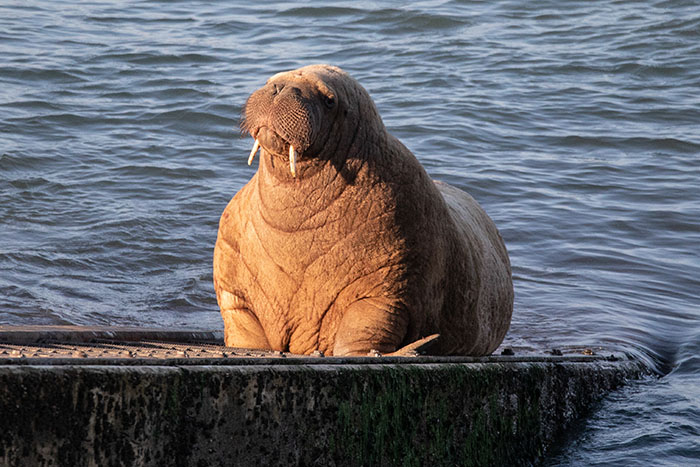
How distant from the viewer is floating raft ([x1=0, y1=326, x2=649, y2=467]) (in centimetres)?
262

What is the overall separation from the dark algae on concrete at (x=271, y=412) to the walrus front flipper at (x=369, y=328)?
555 mm

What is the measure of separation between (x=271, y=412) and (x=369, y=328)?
147 centimetres

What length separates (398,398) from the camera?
3551mm

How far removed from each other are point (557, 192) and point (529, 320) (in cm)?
401

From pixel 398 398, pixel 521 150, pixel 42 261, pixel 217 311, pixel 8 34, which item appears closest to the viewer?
pixel 398 398

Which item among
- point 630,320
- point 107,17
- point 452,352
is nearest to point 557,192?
point 630,320

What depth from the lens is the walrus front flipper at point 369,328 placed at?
4.54 m

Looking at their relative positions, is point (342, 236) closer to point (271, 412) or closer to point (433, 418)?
point (433, 418)

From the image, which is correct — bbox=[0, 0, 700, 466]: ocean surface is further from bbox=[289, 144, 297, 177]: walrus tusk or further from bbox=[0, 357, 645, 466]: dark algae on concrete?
bbox=[289, 144, 297, 177]: walrus tusk

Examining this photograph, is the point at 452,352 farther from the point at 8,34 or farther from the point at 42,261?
the point at 8,34

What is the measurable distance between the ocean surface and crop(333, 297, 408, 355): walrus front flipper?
3.26 ft

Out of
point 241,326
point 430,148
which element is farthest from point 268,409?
point 430,148

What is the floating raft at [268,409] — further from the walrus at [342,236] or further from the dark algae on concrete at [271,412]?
the walrus at [342,236]

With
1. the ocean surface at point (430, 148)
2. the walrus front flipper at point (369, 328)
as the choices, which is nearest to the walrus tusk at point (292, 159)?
the walrus front flipper at point (369, 328)
